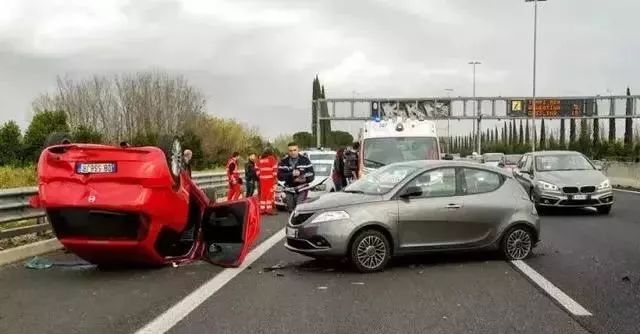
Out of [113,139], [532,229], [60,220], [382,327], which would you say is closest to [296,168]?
[532,229]

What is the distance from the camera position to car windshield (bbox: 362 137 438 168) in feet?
58.9

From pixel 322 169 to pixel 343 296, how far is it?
52.3ft

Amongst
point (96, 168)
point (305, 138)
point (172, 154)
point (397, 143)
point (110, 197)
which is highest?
point (172, 154)

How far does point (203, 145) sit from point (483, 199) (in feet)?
134

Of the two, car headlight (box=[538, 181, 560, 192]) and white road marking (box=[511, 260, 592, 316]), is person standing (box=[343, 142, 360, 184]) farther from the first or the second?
white road marking (box=[511, 260, 592, 316])

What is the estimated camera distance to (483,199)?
33.4 ft

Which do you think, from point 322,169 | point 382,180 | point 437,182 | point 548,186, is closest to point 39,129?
point 322,169

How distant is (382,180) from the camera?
1034cm

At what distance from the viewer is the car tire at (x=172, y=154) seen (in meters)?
9.43

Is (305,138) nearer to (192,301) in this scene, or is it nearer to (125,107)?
(125,107)

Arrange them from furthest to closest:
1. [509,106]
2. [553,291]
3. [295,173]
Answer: [509,106]
[295,173]
[553,291]

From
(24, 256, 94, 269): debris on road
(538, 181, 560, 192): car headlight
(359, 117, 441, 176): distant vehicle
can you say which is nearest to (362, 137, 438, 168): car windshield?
(359, 117, 441, 176): distant vehicle

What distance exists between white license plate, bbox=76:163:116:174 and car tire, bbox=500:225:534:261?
5.39 metres

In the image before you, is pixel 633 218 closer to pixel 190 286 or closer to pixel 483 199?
pixel 483 199
